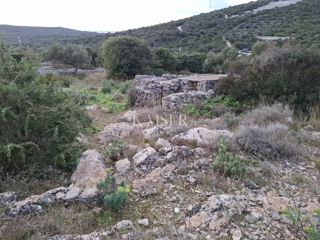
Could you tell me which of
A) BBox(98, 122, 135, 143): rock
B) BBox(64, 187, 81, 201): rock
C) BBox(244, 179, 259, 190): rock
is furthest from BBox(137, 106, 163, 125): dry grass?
BBox(64, 187, 81, 201): rock

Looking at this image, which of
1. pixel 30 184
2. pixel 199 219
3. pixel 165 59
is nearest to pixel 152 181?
pixel 199 219

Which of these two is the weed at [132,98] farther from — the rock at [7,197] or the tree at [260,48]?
the rock at [7,197]

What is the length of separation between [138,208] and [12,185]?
1.65 metres

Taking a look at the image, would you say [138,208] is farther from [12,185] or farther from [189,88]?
[189,88]

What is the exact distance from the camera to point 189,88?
9898 mm

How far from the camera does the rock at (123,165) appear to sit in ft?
11.8

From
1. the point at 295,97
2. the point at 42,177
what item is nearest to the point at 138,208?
the point at 42,177

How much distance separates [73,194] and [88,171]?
62cm

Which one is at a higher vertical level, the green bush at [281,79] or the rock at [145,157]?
the green bush at [281,79]

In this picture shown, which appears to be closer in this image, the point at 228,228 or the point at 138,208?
the point at 228,228

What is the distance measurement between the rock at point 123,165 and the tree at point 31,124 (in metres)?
0.62

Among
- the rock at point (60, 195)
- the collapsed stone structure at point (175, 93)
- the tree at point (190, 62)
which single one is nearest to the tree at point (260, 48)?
the collapsed stone structure at point (175, 93)

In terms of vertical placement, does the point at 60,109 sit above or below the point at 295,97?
above

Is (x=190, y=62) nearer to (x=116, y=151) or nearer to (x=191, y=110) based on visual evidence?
(x=191, y=110)
